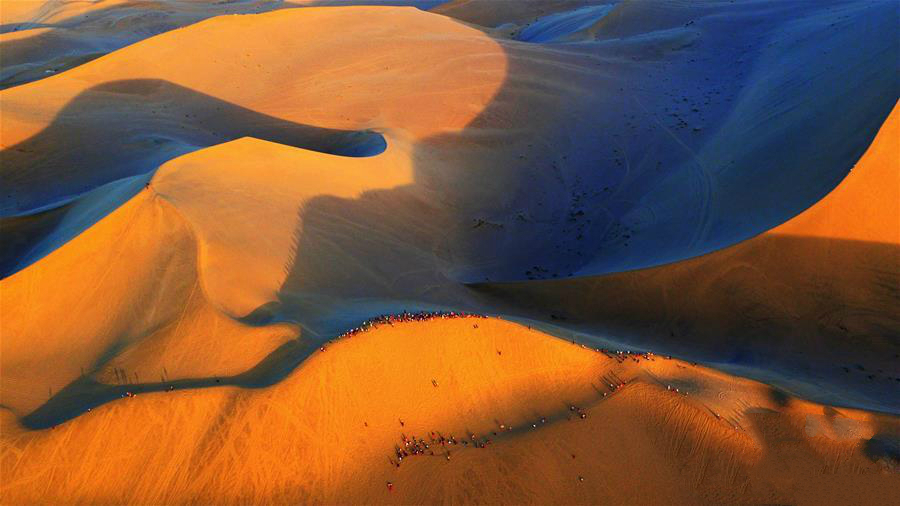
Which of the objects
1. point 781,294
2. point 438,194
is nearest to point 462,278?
point 438,194

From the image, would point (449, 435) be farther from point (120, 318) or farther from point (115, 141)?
point (115, 141)

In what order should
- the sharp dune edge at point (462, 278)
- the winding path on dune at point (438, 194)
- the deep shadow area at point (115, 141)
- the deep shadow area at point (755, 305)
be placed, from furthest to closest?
the deep shadow area at point (115, 141)
the deep shadow area at point (755, 305)
the winding path on dune at point (438, 194)
the sharp dune edge at point (462, 278)

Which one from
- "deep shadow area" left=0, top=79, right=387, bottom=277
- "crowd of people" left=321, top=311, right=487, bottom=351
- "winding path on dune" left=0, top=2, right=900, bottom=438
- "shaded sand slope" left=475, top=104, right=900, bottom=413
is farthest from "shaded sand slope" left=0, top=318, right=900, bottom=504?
"deep shadow area" left=0, top=79, right=387, bottom=277

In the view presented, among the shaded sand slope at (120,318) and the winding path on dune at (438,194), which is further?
the winding path on dune at (438,194)

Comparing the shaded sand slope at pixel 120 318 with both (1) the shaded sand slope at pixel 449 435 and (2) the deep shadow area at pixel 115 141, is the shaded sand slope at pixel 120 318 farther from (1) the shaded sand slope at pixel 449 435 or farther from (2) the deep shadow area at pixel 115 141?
(2) the deep shadow area at pixel 115 141

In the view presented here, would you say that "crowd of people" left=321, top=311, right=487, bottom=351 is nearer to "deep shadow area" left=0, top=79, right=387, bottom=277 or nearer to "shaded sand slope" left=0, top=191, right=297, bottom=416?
"shaded sand slope" left=0, top=191, right=297, bottom=416

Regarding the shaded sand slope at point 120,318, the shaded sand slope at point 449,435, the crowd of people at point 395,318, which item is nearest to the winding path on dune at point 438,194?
the shaded sand slope at point 120,318

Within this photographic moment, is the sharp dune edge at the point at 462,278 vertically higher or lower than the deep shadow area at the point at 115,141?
higher
